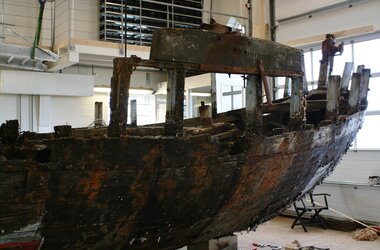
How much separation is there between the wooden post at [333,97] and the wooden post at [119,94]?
6.26 ft

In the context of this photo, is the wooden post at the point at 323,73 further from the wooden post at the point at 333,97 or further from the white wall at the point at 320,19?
the white wall at the point at 320,19

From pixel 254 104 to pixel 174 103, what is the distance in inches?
26.3

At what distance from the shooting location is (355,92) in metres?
4.01

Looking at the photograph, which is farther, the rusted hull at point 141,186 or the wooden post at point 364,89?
the wooden post at point 364,89

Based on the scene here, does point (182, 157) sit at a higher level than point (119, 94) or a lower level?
lower

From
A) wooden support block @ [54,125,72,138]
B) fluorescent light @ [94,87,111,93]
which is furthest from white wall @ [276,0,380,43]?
wooden support block @ [54,125,72,138]

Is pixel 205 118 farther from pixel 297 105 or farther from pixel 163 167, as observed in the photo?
pixel 163 167

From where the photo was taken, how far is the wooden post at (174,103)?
8.19 feet

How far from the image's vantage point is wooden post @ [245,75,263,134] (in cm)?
290

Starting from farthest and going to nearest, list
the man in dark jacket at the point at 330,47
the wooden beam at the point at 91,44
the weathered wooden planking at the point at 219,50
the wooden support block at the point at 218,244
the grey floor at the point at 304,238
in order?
the wooden beam at the point at 91,44, the grey floor at the point at 304,238, the man in dark jacket at the point at 330,47, the wooden support block at the point at 218,244, the weathered wooden planking at the point at 219,50

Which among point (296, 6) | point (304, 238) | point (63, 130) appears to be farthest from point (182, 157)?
point (296, 6)

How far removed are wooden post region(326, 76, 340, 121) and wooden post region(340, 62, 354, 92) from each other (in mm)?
738

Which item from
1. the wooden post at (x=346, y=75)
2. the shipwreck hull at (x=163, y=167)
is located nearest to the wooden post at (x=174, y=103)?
the shipwreck hull at (x=163, y=167)

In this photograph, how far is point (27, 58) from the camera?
25.4ft
